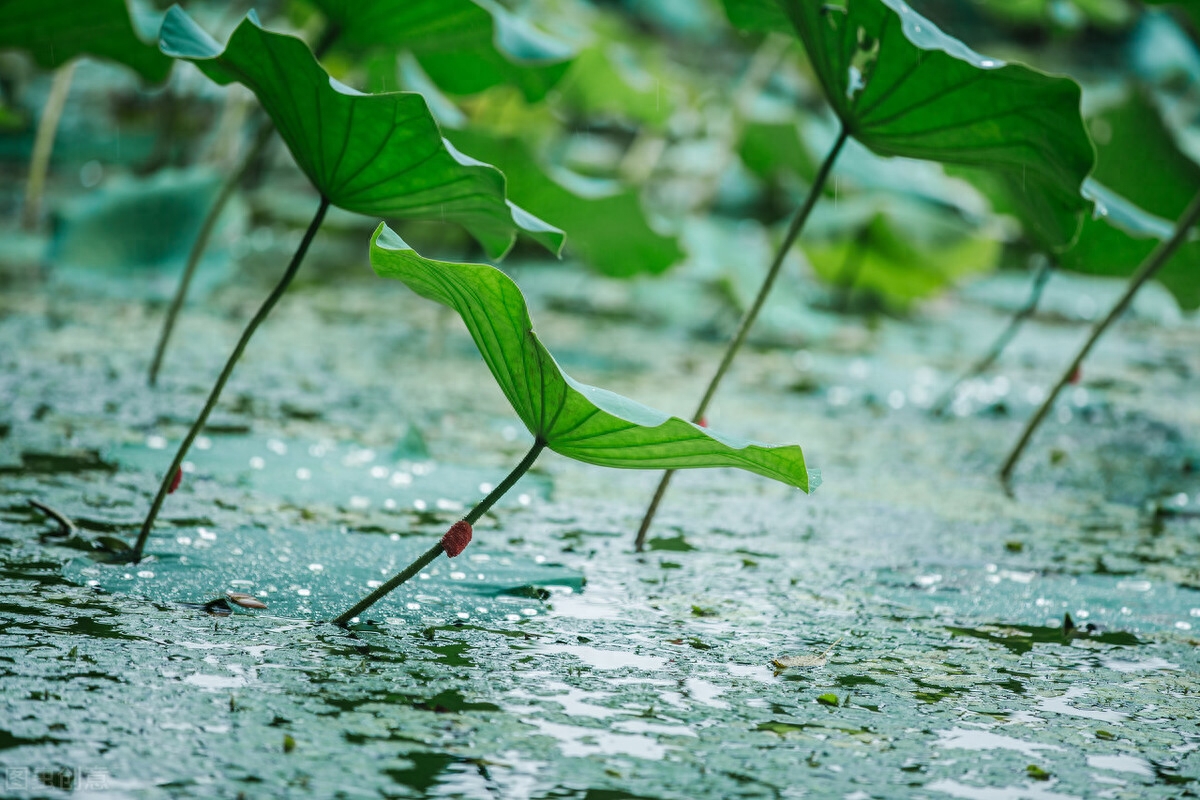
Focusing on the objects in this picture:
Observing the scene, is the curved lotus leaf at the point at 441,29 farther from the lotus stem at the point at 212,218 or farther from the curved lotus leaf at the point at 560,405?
the curved lotus leaf at the point at 560,405

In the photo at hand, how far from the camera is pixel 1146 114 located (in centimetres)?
219

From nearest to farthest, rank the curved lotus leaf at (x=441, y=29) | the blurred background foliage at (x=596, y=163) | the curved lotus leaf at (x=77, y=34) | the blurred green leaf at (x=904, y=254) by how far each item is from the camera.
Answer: the curved lotus leaf at (x=441, y=29) < the curved lotus leaf at (x=77, y=34) < the blurred background foliage at (x=596, y=163) < the blurred green leaf at (x=904, y=254)

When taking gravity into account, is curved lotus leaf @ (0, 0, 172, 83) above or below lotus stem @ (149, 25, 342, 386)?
above

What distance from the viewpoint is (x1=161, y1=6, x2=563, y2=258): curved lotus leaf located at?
3.36 ft

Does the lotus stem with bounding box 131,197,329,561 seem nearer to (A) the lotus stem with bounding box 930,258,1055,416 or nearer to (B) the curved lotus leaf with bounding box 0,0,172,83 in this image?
(B) the curved lotus leaf with bounding box 0,0,172,83

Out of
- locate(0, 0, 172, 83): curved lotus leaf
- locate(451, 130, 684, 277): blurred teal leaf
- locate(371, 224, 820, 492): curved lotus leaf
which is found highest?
locate(451, 130, 684, 277): blurred teal leaf

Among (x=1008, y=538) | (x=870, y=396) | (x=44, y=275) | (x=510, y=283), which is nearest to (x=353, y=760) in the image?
(x=510, y=283)

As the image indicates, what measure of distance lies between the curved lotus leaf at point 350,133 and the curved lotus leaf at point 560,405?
133 millimetres

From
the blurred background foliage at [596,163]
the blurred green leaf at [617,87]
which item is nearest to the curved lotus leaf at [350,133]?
the blurred background foliage at [596,163]

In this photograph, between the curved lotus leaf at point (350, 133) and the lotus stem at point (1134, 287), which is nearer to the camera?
the curved lotus leaf at point (350, 133)

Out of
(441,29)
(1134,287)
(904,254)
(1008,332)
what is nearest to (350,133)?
(441,29)

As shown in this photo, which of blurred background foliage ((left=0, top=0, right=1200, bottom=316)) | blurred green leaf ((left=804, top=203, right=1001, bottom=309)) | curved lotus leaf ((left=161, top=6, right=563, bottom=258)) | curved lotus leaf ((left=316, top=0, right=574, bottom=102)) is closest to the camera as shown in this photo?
curved lotus leaf ((left=161, top=6, right=563, bottom=258))

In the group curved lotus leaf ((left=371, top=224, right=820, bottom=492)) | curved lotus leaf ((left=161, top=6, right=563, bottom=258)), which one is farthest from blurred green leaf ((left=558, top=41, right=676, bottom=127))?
curved lotus leaf ((left=371, top=224, right=820, bottom=492))

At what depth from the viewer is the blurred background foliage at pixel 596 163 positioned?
74.5 inches
